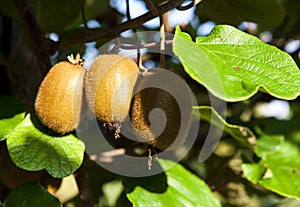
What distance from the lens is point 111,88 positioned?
80 centimetres

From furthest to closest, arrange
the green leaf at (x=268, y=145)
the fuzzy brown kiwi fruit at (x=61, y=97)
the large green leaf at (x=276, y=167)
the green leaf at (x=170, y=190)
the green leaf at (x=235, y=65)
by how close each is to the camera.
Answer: the green leaf at (x=268, y=145) < the large green leaf at (x=276, y=167) < the green leaf at (x=170, y=190) < the fuzzy brown kiwi fruit at (x=61, y=97) < the green leaf at (x=235, y=65)

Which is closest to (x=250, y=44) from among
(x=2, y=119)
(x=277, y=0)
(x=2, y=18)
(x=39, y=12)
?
(x=277, y=0)

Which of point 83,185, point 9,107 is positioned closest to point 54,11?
point 9,107

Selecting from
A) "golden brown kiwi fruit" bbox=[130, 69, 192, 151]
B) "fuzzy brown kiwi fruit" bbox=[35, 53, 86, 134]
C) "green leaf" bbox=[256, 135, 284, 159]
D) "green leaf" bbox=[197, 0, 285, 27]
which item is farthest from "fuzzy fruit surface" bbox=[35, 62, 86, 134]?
"green leaf" bbox=[256, 135, 284, 159]

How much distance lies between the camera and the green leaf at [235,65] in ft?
2.30

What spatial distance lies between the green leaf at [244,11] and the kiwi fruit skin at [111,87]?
0.34 m

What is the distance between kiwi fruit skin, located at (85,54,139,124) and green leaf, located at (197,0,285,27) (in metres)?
0.34

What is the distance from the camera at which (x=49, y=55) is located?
36.8 inches

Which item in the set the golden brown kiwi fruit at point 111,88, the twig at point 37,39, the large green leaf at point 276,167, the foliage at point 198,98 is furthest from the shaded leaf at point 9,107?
the large green leaf at point 276,167

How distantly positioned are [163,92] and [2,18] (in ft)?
2.88

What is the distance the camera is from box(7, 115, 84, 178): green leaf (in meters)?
0.85

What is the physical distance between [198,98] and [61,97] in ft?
2.21

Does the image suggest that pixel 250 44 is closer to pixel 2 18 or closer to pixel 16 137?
pixel 16 137

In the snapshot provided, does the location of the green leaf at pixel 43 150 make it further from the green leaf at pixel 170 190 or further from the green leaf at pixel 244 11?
the green leaf at pixel 244 11
